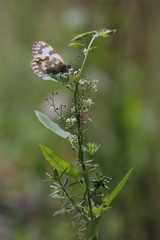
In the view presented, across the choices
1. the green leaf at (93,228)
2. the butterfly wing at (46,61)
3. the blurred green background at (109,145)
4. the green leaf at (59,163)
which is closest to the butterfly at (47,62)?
the butterfly wing at (46,61)

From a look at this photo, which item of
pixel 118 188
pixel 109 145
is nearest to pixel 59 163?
pixel 118 188

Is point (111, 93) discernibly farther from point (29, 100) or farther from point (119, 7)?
point (29, 100)

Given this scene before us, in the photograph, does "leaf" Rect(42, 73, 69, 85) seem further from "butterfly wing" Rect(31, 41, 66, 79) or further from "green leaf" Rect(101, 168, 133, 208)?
"green leaf" Rect(101, 168, 133, 208)

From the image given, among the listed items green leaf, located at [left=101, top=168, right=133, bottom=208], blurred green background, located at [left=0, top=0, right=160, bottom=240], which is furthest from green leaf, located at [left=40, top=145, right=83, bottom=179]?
blurred green background, located at [left=0, top=0, right=160, bottom=240]

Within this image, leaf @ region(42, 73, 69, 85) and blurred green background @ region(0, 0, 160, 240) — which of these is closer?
leaf @ region(42, 73, 69, 85)

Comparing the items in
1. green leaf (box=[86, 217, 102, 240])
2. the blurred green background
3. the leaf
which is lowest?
the blurred green background

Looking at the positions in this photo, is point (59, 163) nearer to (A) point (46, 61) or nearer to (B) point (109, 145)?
(A) point (46, 61)

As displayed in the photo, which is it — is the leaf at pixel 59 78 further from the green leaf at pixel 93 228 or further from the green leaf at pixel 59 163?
the green leaf at pixel 93 228

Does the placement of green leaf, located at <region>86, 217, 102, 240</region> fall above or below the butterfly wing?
below
